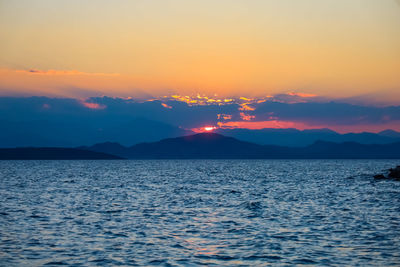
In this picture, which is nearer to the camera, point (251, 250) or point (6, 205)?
point (251, 250)

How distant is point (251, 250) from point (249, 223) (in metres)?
9.07

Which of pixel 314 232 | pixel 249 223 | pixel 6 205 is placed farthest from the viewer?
pixel 6 205

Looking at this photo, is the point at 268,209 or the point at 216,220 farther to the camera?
the point at 268,209

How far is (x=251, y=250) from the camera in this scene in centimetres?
2323

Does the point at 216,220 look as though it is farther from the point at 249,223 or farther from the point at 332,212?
the point at 332,212

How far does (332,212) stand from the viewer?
38.4m

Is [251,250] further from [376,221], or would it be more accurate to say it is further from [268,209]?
[268,209]

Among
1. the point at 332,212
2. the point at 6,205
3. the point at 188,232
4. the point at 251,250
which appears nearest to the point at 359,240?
the point at 251,250

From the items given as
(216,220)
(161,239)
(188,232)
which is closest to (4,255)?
(161,239)

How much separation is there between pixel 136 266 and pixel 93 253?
140 inches

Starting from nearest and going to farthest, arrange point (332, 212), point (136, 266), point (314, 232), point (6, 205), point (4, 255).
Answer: point (136, 266) → point (4, 255) → point (314, 232) → point (332, 212) → point (6, 205)

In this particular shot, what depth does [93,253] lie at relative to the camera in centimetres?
2266

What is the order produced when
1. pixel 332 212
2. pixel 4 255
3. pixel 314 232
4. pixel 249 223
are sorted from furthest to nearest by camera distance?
pixel 332 212 → pixel 249 223 → pixel 314 232 → pixel 4 255

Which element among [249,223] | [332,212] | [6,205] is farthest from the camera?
[6,205]
